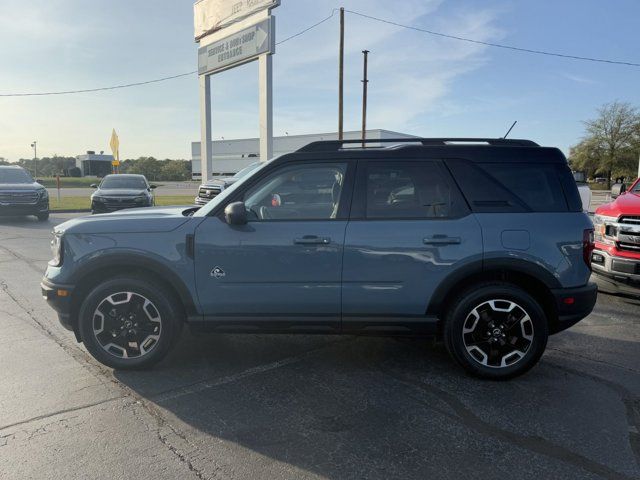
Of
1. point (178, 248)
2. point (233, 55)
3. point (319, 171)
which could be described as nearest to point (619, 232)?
point (319, 171)

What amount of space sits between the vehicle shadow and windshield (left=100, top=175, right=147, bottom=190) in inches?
554

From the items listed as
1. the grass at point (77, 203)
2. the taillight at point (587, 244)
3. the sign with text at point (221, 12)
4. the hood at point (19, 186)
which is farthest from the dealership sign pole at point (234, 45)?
the taillight at point (587, 244)

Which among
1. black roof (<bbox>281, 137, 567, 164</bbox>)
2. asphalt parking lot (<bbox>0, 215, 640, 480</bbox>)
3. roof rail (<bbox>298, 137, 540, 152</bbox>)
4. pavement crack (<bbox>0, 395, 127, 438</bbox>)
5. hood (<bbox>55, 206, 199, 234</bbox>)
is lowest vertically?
pavement crack (<bbox>0, 395, 127, 438</bbox>)

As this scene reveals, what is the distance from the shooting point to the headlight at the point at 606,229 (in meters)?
6.33

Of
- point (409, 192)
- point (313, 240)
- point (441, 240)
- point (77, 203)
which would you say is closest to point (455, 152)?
point (409, 192)

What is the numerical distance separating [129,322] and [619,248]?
571 cm

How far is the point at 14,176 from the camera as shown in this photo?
642 inches

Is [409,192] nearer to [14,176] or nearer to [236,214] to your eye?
[236,214]

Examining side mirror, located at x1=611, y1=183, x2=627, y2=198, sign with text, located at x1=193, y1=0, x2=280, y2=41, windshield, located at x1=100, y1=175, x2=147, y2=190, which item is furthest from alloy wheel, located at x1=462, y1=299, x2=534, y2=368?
sign with text, located at x1=193, y1=0, x2=280, y2=41

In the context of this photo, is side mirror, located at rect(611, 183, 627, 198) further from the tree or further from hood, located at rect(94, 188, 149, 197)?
the tree

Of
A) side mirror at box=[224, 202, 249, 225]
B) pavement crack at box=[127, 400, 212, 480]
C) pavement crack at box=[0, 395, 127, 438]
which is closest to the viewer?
pavement crack at box=[127, 400, 212, 480]

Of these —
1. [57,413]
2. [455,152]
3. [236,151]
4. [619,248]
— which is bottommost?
[57,413]

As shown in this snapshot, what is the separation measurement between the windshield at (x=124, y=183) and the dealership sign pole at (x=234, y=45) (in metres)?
4.48

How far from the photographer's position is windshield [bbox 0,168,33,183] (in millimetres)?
16125
